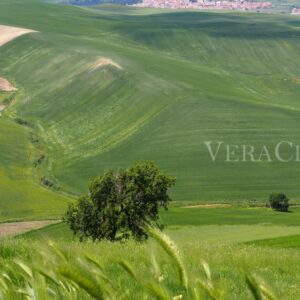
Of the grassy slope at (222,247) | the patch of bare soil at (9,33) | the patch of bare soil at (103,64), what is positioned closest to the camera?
the grassy slope at (222,247)

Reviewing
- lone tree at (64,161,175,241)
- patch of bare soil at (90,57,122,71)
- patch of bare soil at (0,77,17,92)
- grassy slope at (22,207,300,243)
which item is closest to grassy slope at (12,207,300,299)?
grassy slope at (22,207,300,243)

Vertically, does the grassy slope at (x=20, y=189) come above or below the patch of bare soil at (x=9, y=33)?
above

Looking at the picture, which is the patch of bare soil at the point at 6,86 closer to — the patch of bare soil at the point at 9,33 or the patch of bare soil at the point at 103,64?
the patch of bare soil at the point at 103,64

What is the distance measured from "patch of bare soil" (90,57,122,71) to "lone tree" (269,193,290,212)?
51528mm

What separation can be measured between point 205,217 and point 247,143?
24.8 m

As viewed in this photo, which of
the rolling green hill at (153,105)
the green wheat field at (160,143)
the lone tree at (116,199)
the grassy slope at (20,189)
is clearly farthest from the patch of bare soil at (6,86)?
the lone tree at (116,199)

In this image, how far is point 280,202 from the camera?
161ft

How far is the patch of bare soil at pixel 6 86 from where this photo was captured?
9856cm

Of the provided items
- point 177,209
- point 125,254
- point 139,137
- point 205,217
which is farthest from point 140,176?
point 139,137

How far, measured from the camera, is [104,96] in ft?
294

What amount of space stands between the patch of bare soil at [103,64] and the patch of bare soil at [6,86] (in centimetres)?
1145

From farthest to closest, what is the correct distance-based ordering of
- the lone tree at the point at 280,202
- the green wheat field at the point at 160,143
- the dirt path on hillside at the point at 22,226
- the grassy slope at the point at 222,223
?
1. the lone tree at the point at 280,202
2. the dirt path on hillside at the point at 22,226
3. the grassy slope at the point at 222,223
4. the green wheat field at the point at 160,143

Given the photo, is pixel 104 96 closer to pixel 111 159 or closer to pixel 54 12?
pixel 111 159
